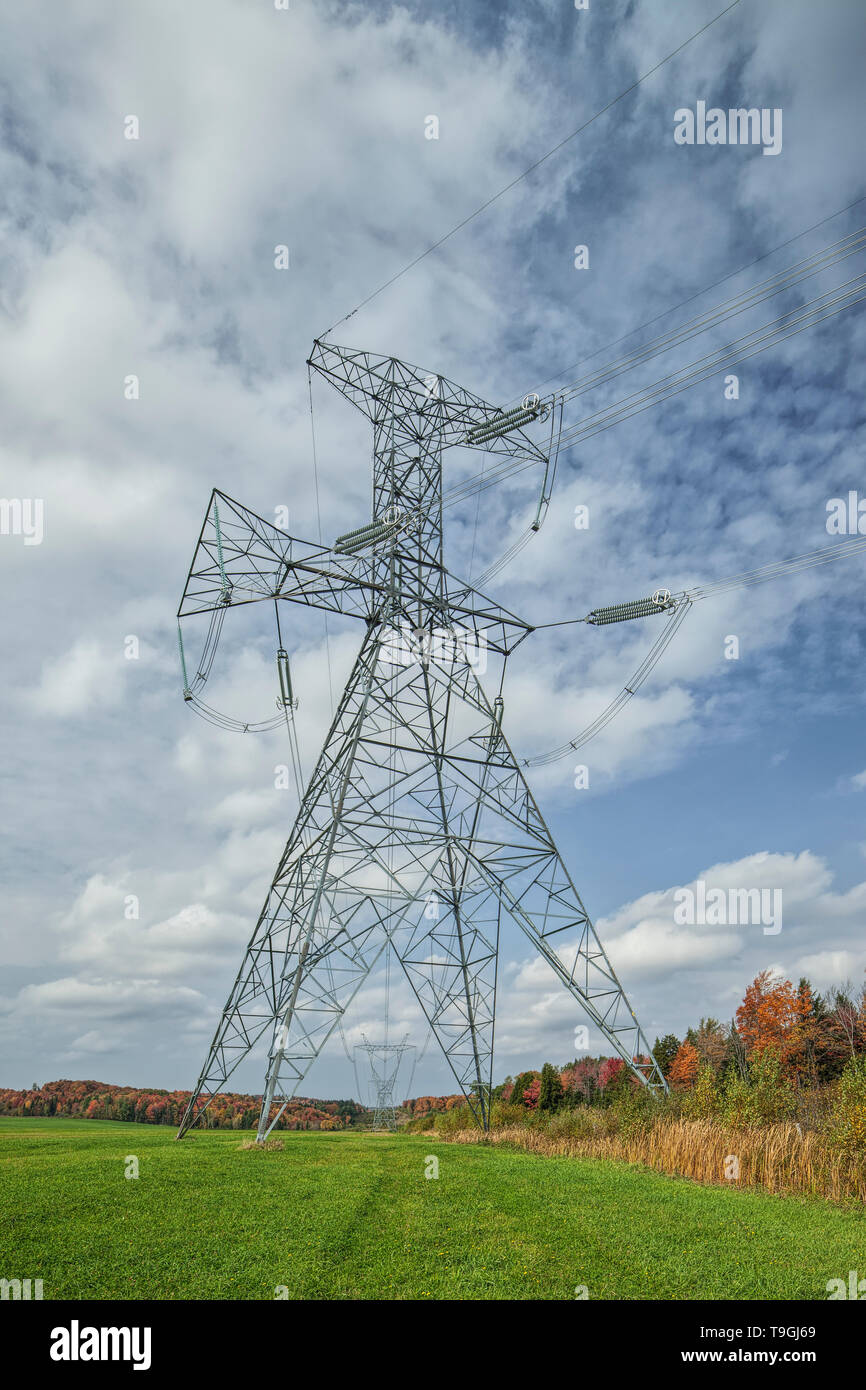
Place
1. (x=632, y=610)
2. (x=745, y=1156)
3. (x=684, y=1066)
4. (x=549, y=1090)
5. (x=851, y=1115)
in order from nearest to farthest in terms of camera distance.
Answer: (x=851, y=1115) → (x=745, y=1156) → (x=632, y=610) → (x=549, y=1090) → (x=684, y=1066)

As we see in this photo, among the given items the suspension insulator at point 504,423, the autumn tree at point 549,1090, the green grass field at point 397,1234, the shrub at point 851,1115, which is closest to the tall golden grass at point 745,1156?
the shrub at point 851,1115

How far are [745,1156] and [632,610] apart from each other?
11.7 m

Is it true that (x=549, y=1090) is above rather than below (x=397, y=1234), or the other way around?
below

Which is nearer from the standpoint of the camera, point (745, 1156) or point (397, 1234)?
point (397, 1234)

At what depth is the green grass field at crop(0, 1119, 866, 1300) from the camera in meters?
6.95

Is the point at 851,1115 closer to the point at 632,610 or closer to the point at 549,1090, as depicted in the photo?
the point at 632,610

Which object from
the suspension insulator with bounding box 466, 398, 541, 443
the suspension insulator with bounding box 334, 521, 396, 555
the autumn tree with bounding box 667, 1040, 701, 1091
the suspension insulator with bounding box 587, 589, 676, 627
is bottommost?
the autumn tree with bounding box 667, 1040, 701, 1091

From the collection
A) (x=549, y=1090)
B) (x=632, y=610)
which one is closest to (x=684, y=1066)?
(x=549, y=1090)

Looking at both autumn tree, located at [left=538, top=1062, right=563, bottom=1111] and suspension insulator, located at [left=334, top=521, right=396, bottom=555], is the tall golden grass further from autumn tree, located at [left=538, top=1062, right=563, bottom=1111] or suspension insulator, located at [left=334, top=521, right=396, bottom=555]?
autumn tree, located at [left=538, top=1062, right=563, bottom=1111]

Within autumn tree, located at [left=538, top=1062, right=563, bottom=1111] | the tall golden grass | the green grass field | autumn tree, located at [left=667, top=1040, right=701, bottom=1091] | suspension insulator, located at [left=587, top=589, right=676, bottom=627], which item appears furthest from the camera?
autumn tree, located at [left=667, top=1040, right=701, bottom=1091]

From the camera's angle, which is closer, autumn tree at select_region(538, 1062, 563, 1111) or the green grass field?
the green grass field

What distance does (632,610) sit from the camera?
63.6 feet

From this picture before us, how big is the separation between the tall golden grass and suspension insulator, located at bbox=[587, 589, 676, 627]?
36.1ft

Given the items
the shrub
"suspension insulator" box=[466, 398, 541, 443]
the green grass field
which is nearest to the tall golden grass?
the shrub
